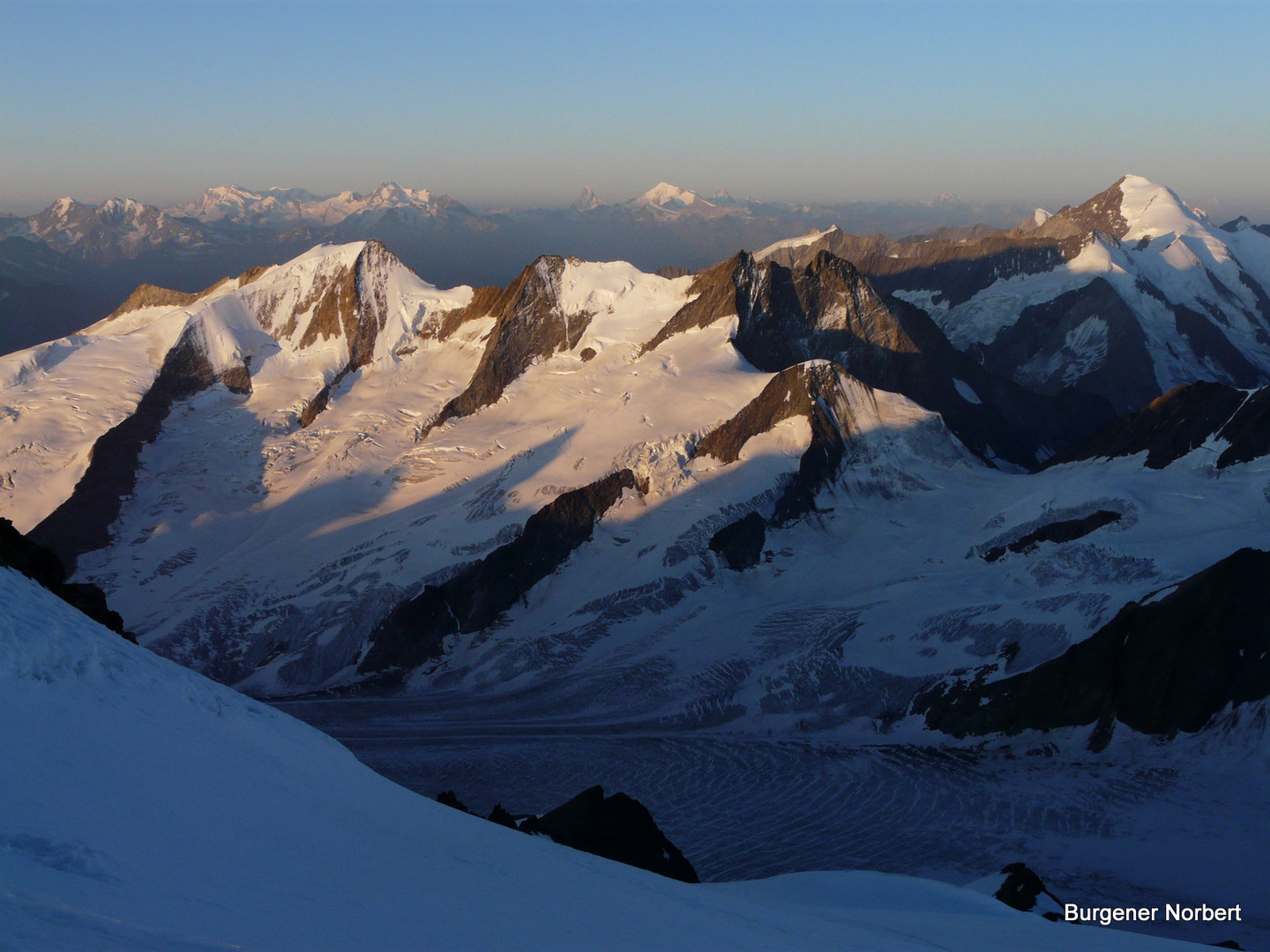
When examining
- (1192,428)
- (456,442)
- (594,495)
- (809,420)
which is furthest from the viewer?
(456,442)

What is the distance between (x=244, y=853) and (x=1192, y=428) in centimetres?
8195

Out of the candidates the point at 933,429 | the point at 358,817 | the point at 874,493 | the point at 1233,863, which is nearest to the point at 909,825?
the point at 1233,863

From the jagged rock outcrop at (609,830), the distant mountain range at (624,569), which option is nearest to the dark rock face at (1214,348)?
the distant mountain range at (624,569)

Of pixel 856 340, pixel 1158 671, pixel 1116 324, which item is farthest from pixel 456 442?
pixel 1116 324

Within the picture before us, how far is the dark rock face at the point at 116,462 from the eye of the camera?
3228 inches

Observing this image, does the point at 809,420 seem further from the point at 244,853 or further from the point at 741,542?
the point at 244,853

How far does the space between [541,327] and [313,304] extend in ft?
101

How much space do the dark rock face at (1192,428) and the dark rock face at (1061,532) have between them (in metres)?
10.7

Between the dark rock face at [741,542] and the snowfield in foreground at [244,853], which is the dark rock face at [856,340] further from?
the snowfield in foreground at [244,853]

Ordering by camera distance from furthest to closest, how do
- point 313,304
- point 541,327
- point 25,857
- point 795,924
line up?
1. point 313,304
2. point 541,327
3. point 795,924
4. point 25,857

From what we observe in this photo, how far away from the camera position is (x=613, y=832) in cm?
3447

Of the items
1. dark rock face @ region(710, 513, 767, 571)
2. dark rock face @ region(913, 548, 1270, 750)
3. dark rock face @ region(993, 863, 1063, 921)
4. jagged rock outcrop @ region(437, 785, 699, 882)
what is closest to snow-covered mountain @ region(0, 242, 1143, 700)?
dark rock face @ region(710, 513, 767, 571)

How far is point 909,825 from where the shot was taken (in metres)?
47.6

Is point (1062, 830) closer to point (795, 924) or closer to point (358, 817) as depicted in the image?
point (795, 924)
